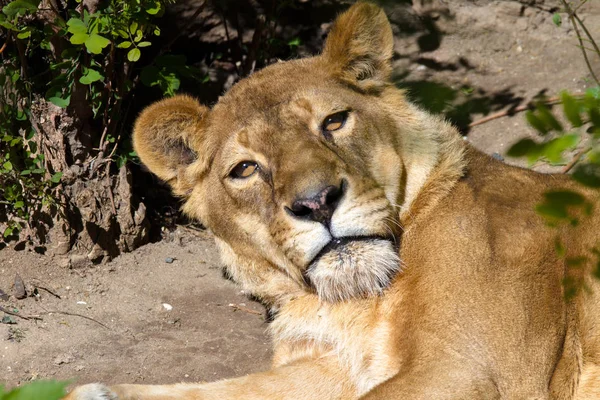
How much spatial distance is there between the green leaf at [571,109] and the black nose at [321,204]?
83.8 inches

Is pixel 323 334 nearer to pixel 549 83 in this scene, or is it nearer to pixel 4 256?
pixel 4 256

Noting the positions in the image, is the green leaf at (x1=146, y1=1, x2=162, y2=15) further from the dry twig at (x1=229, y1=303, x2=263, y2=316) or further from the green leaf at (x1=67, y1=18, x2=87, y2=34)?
the dry twig at (x1=229, y1=303, x2=263, y2=316)

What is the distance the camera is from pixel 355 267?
3.81 m

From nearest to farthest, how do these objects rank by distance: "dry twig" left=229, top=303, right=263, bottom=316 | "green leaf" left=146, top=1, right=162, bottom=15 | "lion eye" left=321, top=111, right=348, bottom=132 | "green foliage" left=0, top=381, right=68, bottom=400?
"green foliage" left=0, top=381, right=68, bottom=400, "lion eye" left=321, top=111, right=348, bottom=132, "green leaf" left=146, top=1, right=162, bottom=15, "dry twig" left=229, top=303, right=263, bottom=316

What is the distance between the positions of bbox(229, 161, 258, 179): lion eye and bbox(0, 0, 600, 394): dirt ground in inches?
59.8

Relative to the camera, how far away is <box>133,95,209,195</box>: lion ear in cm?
448

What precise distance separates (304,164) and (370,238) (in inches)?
18.4

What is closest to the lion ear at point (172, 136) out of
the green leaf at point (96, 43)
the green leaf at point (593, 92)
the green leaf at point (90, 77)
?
the green leaf at point (96, 43)

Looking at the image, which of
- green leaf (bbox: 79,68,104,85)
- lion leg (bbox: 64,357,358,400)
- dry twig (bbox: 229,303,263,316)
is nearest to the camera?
lion leg (bbox: 64,357,358,400)

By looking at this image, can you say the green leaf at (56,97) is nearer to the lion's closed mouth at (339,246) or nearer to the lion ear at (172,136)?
the lion ear at (172,136)

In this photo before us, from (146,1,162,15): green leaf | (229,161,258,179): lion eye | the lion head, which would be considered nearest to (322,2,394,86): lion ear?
the lion head

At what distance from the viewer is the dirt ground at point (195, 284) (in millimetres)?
5195

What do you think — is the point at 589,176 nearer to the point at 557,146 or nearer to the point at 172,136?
the point at 557,146

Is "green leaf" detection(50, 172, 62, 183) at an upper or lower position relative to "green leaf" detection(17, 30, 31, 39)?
lower
